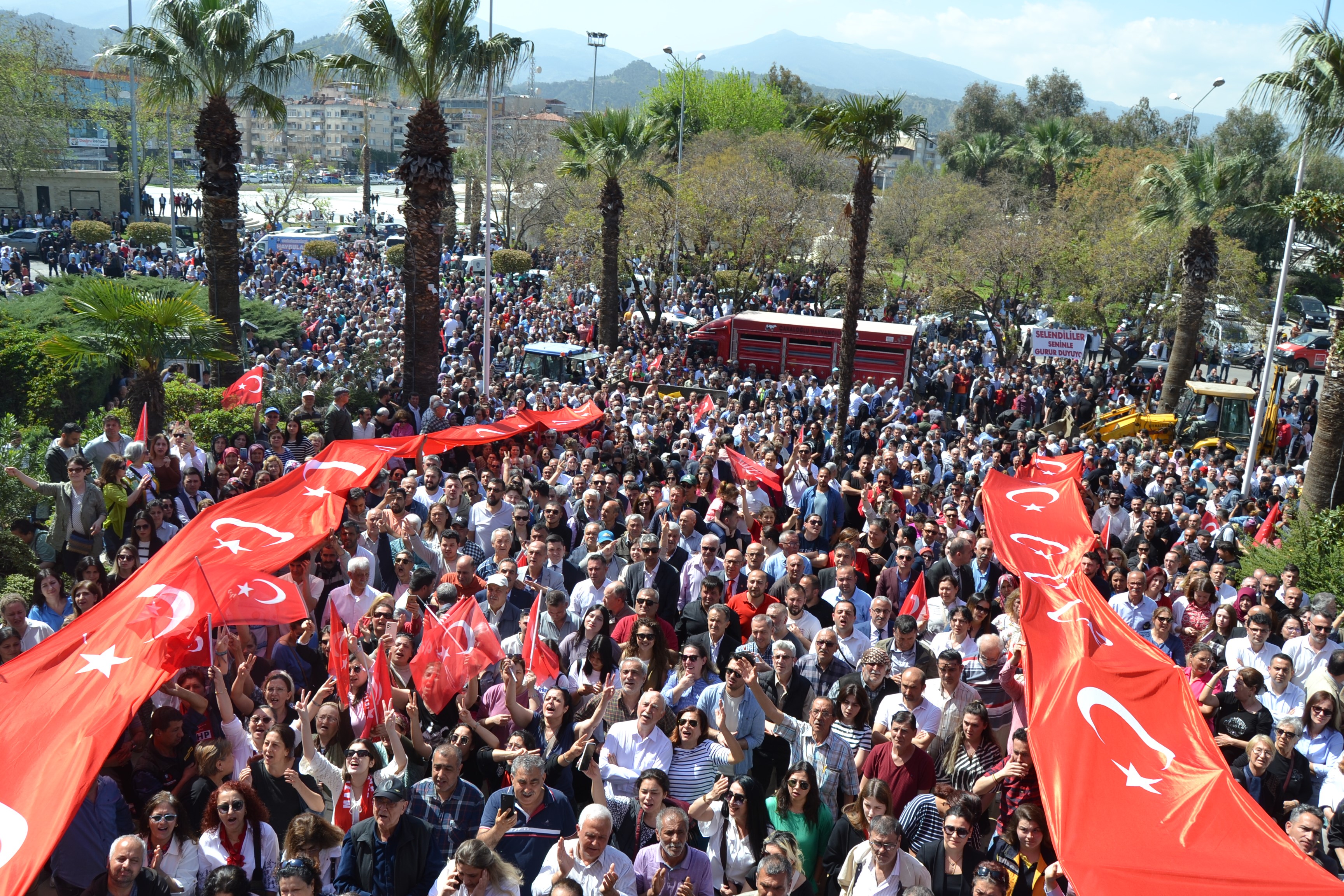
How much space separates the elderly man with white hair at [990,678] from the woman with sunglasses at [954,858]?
1551mm

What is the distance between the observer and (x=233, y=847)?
543cm

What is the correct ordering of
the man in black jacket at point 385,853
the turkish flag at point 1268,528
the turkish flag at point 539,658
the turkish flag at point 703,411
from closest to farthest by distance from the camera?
1. the man in black jacket at point 385,853
2. the turkish flag at point 539,658
3. the turkish flag at point 1268,528
4. the turkish flag at point 703,411

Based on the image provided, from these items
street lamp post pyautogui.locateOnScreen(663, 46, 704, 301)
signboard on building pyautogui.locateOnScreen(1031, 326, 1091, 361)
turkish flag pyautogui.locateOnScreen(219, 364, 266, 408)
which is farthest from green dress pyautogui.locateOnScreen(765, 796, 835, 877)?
street lamp post pyautogui.locateOnScreen(663, 46, 704, 301)

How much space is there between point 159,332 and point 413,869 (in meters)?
10.3

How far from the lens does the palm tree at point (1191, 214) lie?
83.5 ft

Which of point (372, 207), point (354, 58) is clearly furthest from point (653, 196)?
point (372, 207)

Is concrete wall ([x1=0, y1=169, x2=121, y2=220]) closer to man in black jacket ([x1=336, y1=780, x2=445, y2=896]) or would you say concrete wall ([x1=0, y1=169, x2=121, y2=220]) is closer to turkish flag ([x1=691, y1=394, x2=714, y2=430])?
turkish flag ([x1=691, y1=394, x2=714, y2=430])

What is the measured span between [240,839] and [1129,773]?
4524 mm

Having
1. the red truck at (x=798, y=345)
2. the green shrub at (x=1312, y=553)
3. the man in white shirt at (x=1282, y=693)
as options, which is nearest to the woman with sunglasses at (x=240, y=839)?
the man in white shirt at (x=1282, y=693)

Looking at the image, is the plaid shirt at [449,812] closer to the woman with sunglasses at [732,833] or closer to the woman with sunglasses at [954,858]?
the woman with sunglasses at [732,833]

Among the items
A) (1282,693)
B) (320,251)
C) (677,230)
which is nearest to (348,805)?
(1282,693)

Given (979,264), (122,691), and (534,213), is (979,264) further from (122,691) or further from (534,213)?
(122,691)

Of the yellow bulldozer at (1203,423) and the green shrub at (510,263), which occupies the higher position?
the green shrub at (510,263)

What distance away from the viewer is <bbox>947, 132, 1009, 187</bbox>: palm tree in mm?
59750
